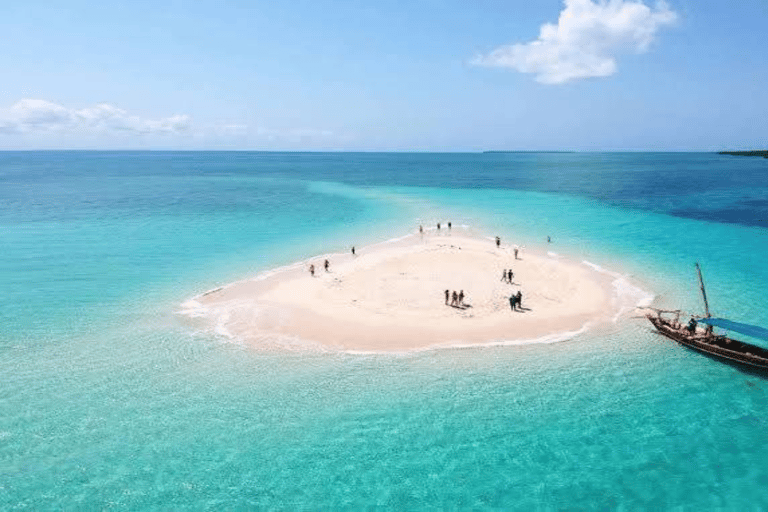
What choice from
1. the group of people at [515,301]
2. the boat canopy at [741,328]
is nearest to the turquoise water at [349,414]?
the boat canopy at [741,328]

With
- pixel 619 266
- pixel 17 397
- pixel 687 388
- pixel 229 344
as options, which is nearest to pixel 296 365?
Answer: pixel 229 344

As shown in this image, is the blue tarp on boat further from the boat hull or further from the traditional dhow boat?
the boat hull

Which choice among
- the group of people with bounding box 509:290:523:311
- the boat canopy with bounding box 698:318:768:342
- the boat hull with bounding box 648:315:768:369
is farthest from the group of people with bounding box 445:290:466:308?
the boat canopy with bounding box 698:318:768:342

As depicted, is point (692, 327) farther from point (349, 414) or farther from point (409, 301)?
point (349, 414)

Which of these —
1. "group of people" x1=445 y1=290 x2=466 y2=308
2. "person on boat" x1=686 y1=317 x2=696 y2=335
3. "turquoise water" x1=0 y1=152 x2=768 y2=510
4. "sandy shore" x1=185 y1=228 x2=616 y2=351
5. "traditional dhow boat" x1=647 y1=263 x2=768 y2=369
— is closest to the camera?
"turquoise water" x1=0 y1=152 x2=768 y2=510

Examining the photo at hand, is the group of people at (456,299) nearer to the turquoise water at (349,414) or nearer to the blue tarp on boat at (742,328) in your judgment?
the turquoise water at (349,414)
